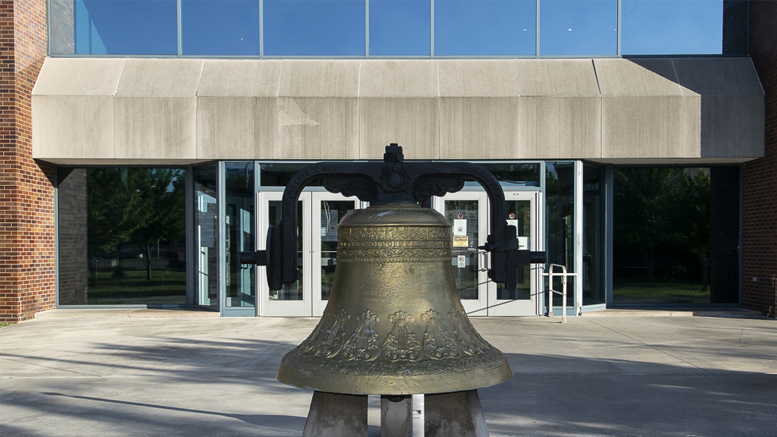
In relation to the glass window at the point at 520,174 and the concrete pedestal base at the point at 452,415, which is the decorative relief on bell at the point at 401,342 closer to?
the concrete pedestal base at the point at 452,415

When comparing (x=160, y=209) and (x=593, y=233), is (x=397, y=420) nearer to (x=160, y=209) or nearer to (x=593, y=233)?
(x=593, y=233)

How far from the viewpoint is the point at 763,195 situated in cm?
1085

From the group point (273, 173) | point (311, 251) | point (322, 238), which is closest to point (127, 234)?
point (273, 173)

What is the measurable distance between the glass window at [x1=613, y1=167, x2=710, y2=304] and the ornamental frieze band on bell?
10202mm

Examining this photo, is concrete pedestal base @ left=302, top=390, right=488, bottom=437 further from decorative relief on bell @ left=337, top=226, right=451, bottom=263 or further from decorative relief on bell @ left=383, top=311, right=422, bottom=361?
decorative relief on bell @ left=337, top=226, right=451, bottom=263

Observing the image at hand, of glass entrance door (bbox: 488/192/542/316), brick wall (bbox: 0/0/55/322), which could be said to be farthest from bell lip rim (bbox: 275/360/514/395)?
brick wall (bbox: 0/0/55/322)

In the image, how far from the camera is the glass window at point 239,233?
433 inches

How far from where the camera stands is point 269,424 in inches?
191

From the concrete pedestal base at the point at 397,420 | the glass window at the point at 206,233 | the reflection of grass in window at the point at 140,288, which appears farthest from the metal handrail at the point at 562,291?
the reflection of grass in window at the point at 140,288

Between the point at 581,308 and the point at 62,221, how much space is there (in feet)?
32.9

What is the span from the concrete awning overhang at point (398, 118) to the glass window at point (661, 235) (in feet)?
4.11

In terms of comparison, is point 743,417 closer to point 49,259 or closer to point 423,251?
point 423,251

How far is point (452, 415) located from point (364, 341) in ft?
3.08

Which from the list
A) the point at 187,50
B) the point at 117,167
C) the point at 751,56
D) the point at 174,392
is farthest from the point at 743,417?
the point at 117,167
